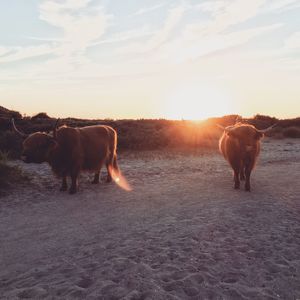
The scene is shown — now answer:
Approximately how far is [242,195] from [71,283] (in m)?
4.99

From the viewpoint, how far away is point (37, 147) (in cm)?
822

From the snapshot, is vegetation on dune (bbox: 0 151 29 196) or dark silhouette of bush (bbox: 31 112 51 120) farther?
dark silhouette of bush (bbox: 31 112 51 120)

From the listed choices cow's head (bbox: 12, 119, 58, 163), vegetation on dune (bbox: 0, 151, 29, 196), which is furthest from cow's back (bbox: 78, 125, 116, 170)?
vegetation on dune (bbox: 0, 151, 29, 196)

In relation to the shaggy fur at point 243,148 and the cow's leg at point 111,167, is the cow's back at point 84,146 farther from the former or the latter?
the shaggy fur at point 243,148

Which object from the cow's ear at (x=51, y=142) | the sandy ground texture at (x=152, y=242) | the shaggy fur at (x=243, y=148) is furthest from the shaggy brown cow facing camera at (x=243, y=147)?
the cow's ear at (x=51, y=142)

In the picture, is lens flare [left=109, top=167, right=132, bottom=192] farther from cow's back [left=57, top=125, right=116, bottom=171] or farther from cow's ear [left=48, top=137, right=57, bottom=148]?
cow's ear [left=48, top=137, right=57, bottom=148]

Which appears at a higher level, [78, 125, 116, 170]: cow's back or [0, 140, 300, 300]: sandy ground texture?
[78, 125, 116, 170]: cow's back

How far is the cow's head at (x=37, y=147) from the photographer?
320 inches

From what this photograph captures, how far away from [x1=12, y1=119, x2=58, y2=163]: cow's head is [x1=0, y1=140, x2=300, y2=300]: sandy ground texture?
31.0 inches

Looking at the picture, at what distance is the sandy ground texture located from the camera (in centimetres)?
356

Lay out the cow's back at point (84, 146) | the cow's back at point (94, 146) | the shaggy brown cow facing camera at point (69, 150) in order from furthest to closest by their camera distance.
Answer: the cow's back at point (94, 146)
the cow's back at point (84, 146)
the shaggy brown cow facing camera at point (69, 150)

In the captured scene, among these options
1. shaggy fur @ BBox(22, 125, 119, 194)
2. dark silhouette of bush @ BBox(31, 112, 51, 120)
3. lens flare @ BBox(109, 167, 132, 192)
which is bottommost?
lens flare @ BBox(109, 167, 132, 192)

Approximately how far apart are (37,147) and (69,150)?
770 mm

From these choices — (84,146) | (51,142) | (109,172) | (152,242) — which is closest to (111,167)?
(109,172)
